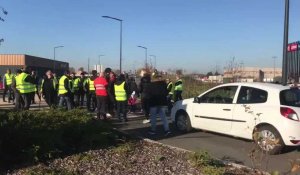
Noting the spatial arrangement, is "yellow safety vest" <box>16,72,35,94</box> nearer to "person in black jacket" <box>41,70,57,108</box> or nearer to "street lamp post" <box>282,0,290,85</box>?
"person in black jacket" <box>41,70,57,108</box>

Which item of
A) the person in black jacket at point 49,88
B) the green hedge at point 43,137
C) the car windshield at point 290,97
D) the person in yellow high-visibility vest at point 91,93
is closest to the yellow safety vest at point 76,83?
the person in yellow high-visibility vest at point 91,93

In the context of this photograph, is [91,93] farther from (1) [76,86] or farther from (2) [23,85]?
(2) [23,85]

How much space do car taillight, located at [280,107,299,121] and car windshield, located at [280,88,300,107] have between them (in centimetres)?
25

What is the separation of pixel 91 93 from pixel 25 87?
2999 millimetres

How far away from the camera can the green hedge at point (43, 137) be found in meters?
7.57

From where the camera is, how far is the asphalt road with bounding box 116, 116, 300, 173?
28.6 feet

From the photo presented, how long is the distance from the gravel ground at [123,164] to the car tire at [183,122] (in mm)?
3941

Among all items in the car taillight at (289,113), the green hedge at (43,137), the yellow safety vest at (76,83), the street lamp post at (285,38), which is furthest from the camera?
the yellow safety vest at (76,83)

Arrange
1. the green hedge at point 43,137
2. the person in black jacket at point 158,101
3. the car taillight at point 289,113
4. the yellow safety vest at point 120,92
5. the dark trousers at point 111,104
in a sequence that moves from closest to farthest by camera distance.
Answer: the green hedge at point 43,137 → the car taillight at point 289,113 → the person in black jacket at point 158,101 → the yellow safety vest at point 120,92 → the dark trousers at point 111,104

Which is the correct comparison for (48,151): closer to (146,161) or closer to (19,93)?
(146,161)

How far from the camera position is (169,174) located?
723 cm

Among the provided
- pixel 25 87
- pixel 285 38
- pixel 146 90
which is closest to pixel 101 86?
pixel 25 87

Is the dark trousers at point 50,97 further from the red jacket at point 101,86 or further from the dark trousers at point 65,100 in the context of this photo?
the red jacket at point 101,86

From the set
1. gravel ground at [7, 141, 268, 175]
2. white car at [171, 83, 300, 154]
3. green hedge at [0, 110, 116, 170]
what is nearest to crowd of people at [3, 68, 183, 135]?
white car at [171, 83, 300, 154]
